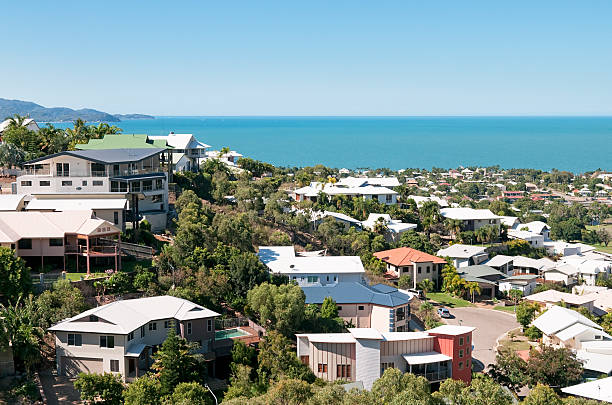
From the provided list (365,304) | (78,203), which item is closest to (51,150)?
(78,203)

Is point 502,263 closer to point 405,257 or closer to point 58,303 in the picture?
point 405,257

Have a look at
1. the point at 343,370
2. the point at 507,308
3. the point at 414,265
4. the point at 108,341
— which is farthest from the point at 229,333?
the point at 507,308

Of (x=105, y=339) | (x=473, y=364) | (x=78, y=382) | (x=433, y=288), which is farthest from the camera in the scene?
(x=433, y=288)

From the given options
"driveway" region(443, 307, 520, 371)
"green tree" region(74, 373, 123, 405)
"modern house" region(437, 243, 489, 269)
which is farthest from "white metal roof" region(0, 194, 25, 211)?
"modern house" region(437, 243, 489, 269)

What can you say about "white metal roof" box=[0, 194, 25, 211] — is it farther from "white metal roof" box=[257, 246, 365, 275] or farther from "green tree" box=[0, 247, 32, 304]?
"white metal roof" box=[257, 246, 365, 275]

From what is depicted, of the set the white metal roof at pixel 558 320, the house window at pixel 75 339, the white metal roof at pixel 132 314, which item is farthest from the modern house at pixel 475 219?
the house window at pixel 75 339

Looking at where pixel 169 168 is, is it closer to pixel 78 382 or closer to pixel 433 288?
pixel 433 288
